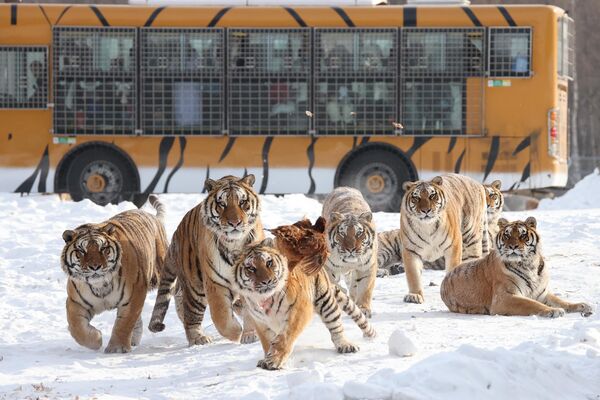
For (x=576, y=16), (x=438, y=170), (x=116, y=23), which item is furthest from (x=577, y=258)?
(x=576, y=16)

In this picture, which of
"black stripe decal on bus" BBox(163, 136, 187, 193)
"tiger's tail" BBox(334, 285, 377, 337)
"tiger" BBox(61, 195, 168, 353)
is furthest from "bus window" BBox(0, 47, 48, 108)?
"tiger's tail" BBox(334, 285, 377, 337)

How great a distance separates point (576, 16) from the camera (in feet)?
148

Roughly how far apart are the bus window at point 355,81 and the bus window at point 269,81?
0.70 feet

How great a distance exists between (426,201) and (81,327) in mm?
3161

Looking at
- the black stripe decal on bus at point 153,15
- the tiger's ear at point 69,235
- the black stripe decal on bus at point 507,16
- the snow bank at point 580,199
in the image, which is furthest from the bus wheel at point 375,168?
the tiger's ear at point 69,235

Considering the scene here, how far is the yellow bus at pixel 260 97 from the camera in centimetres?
1762

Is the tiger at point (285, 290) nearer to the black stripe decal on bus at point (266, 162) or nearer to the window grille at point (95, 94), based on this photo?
the black stripe decal on bus at point (266, 162)

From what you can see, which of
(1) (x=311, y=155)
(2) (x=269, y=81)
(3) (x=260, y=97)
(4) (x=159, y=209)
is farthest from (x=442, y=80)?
(4) (x=159, y=209)

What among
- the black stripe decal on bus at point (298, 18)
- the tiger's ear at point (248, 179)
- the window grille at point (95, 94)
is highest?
the black stripe decal on bus at point (298, 18)

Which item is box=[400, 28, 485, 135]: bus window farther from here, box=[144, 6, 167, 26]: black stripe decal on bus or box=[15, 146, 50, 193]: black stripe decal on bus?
box=[15, 146, 50, 193]: black stripe decal on bus

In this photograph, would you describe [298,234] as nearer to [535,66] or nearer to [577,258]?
[577,258]

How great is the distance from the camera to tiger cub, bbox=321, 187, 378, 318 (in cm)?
949

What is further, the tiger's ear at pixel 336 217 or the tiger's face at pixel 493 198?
the tiger's face at pixel 493 198

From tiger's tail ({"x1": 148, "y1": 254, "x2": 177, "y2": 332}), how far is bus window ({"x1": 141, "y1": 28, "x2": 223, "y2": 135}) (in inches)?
342
